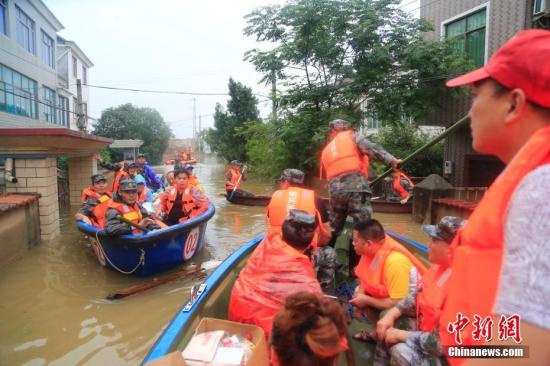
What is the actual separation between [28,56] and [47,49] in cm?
352

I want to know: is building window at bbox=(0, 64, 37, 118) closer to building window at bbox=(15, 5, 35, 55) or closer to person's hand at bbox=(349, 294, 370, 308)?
building window at bbox=(15, 5, 35, 55)

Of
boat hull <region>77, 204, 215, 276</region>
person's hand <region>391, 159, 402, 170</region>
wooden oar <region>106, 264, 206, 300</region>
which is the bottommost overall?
wooden oar <region>106, 264, 206, 300</region>

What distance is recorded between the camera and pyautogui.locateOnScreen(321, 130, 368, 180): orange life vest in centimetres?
435

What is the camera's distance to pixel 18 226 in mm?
6426

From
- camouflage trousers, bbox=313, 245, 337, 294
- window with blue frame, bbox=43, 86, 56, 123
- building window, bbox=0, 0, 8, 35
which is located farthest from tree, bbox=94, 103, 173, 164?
camouflage trousers, bbox=313, 245, 337, 294

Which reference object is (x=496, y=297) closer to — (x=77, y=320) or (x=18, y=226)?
(x=77, y=320)

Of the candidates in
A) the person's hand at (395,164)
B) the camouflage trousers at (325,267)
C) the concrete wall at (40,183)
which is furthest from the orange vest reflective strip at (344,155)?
the concrete wall at (40,183)

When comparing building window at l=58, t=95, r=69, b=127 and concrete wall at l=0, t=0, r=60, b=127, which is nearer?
concrete wall at l=0, t=0, r=60, b=127

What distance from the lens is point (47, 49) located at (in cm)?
2080

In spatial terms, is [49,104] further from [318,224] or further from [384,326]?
[384,326]

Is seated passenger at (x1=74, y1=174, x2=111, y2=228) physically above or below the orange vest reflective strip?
below

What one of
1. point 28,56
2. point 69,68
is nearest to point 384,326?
point 28,56

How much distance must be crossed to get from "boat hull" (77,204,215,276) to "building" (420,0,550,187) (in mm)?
8792

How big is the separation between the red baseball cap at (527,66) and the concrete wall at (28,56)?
18.5m
